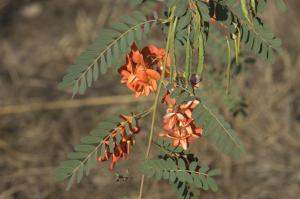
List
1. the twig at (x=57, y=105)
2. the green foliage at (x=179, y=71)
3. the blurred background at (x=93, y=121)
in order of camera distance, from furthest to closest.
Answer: the twig at (x=57, y=105)
the blurred background at (x=93, y=121)
the green foliage at (x=179, y=71)

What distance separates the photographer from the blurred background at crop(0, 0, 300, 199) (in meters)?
2.64

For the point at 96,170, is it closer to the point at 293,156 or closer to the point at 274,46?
the point at 293,156

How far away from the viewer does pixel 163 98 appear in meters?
1.13

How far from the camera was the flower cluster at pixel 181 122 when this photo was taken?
3.64 ft

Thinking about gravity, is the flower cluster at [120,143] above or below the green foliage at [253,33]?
below

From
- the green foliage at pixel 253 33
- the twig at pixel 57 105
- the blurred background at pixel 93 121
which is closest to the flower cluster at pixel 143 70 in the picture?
the green foliage at pixel 253 33

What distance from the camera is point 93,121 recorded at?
3.03 meters

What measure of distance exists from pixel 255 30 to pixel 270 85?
1.83 metres

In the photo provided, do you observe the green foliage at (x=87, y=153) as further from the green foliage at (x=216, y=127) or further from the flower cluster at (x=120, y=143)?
the green foliage at (x=216, y=127)

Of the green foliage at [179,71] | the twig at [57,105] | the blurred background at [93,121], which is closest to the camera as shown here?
the green foliage at [179,71]

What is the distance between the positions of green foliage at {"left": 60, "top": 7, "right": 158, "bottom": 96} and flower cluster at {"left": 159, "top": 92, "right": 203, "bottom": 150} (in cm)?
12

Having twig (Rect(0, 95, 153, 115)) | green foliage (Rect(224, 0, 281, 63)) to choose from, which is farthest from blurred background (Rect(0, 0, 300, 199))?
green foliage (Rect(224, 0, 281, 63))

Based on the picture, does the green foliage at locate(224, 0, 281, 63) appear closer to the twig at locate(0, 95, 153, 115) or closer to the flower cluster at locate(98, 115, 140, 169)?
the flower cluster at locate(98, 115, 140, 169)

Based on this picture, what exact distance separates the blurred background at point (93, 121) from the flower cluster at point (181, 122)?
1221 mm
